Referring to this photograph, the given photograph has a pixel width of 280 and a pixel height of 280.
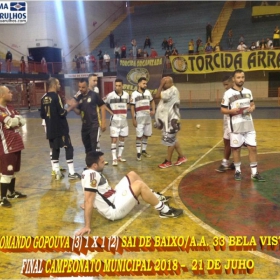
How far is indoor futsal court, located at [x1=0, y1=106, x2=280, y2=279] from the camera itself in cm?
393

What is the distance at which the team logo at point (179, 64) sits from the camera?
2466 cm

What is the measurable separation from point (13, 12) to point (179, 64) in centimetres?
1520

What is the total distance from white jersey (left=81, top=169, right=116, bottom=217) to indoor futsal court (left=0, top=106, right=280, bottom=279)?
0.29m

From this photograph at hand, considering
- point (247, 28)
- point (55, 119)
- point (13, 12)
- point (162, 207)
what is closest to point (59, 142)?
point (55, 119)

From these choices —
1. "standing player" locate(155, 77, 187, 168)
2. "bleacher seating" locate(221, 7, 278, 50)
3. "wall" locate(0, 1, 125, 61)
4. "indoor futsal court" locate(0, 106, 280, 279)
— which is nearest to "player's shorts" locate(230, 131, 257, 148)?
"indoor futsal court" locate(0, 106, 280, 279)

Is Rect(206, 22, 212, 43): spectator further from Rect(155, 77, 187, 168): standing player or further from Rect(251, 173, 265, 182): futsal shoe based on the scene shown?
Rect(251, 173, 265, 182): futsal shoe

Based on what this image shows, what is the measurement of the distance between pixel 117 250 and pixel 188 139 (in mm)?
8333

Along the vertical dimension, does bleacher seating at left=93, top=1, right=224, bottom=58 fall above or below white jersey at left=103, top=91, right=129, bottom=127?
above

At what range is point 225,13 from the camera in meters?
33.7

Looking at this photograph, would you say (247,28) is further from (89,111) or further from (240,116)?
(89,111)

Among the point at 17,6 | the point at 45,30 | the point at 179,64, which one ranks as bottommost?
the point at 179,64

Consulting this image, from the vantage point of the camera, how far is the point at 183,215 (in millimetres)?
5188

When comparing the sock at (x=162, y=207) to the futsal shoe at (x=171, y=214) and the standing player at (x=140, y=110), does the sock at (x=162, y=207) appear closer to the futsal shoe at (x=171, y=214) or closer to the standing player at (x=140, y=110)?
the futsal shoe at (x=171, y=214)

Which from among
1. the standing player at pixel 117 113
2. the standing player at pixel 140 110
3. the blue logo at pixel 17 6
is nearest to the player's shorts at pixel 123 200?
the standing player at pixel 117 113
